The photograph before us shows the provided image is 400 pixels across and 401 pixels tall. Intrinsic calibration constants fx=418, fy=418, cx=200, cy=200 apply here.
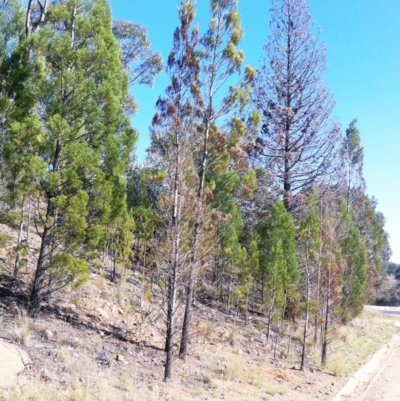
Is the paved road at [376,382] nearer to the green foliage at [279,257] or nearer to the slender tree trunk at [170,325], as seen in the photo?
the green foliage at [279,257]

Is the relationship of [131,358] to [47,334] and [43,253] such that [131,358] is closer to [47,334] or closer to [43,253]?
[47,334]

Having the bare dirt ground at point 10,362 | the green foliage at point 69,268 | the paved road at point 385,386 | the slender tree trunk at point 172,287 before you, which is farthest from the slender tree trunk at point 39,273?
the paved road at point 385,386

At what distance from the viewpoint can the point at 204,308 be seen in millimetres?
15430

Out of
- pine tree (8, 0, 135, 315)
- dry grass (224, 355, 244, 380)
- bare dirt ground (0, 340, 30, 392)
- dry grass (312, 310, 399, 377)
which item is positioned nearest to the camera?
bare dirt ground (0, 340, 30, 392)

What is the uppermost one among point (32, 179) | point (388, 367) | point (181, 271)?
point (32, 179)

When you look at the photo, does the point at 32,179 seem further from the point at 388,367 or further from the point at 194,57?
the point at 388,367

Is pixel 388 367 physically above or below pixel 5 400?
below

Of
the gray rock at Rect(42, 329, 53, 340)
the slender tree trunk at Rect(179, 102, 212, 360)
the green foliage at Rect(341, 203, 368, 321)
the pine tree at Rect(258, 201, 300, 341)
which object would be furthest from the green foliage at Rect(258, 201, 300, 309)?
the gray rock at Rect(42, 329, 53, 340)

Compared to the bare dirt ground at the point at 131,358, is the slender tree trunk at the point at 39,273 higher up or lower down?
higher up

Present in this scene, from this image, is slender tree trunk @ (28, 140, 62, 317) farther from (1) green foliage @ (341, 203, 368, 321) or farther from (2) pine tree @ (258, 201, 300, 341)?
(1) green foliage @ (341, 203, 368, 321)

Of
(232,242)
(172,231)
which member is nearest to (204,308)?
(232,242)

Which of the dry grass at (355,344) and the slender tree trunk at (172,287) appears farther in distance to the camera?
the dry grass at (355,344)

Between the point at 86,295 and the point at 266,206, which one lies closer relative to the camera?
the point at 86,295

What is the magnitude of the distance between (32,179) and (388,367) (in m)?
13.6
